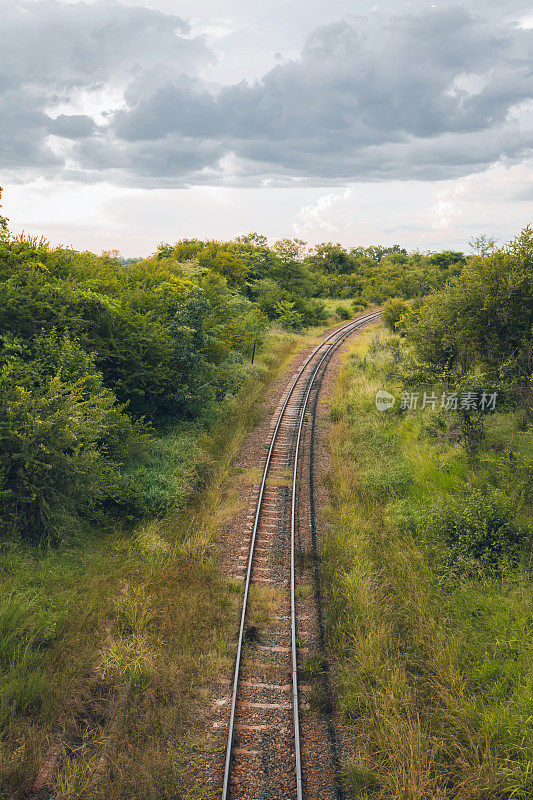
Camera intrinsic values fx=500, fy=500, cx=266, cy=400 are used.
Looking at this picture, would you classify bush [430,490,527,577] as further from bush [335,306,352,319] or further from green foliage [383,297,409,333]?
bush [335,306,352,319]

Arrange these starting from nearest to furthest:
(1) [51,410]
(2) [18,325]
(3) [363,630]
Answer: (3) [363,630], (1) [51,410], (2) [18,325]

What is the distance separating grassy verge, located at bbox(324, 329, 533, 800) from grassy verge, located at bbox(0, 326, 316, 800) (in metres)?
2.36

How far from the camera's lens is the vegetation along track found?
6.44 metres

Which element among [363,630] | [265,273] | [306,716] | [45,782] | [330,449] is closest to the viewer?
[45,782]

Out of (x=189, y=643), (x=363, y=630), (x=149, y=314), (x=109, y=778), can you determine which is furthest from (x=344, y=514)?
(x=149, y=314)

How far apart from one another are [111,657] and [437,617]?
5.63 m

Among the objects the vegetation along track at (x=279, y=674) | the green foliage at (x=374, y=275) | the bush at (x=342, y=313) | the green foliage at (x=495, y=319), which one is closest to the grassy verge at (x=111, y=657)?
the vegetation along track at (x=279, y=674)

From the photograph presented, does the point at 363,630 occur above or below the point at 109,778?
above

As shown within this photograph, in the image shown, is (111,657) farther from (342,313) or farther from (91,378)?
(342,313)

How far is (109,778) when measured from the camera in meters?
6.25

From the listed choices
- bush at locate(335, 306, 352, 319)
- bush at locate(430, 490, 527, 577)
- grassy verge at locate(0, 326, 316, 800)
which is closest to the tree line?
grassy verge at locate(0, 326, 316, 800)

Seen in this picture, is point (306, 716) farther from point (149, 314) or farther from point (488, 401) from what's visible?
point (149, 314)

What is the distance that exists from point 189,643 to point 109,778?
103 inches

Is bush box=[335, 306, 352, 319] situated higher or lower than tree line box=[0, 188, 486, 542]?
higher
